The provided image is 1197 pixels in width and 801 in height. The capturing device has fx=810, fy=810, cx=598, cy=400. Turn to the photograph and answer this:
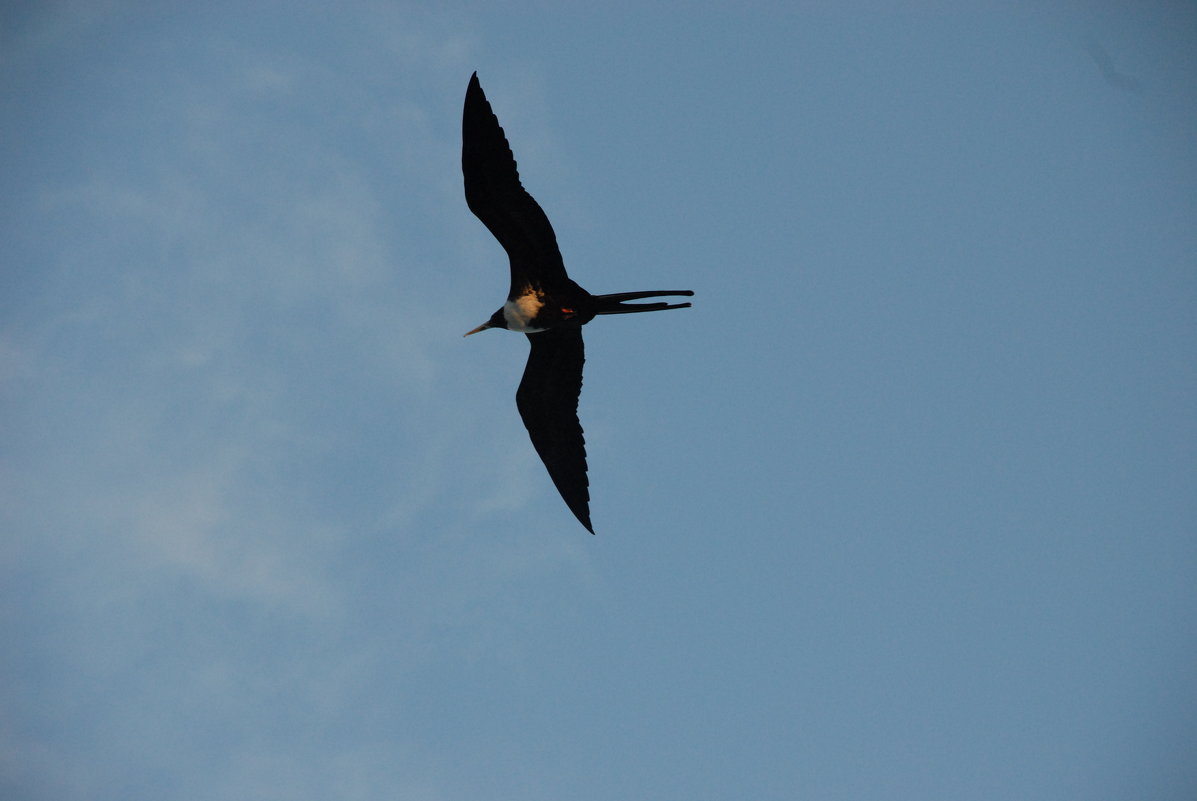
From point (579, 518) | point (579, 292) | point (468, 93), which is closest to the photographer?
point (468, 93)

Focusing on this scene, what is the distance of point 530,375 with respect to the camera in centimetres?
1169

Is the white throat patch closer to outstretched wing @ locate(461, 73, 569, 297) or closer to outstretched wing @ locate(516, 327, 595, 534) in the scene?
outstretched wing @ locate(461, 73, 569, 297)

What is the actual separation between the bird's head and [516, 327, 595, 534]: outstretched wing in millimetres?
438

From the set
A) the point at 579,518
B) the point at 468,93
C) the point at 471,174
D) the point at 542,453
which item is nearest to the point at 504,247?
the point at 471,174

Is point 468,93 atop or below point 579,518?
atop

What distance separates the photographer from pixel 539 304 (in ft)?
35.6

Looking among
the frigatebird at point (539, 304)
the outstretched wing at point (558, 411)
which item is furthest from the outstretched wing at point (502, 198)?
the outstretched wing at point (558, 411)

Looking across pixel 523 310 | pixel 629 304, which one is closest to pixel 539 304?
pixel 523 310

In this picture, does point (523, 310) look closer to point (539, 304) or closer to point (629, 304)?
point (539, 304)

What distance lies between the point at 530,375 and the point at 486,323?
0.97 meters

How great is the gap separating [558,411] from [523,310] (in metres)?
1.62

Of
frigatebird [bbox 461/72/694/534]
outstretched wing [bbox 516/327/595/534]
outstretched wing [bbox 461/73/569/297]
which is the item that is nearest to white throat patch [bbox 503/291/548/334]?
frigatebird [bbox 461/72/694/534]

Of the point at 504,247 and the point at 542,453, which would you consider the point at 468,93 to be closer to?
the point at 504,247

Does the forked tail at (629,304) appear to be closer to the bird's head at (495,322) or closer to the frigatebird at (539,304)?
the frigatebird at (539,304)
